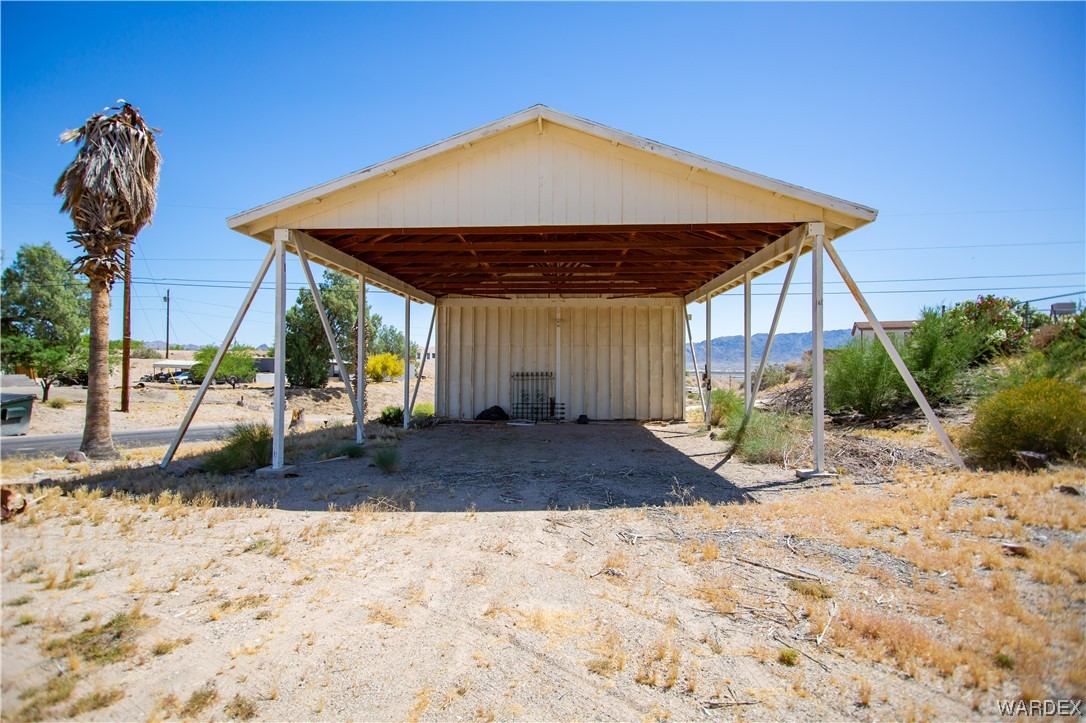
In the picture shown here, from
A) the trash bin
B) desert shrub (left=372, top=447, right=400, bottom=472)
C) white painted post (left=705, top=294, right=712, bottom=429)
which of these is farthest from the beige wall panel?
the trash bin

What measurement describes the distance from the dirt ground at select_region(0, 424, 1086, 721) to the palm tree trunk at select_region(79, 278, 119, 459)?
395cm

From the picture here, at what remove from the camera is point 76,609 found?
3.53 m

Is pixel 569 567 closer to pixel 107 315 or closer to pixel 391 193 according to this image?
pixel 391 193

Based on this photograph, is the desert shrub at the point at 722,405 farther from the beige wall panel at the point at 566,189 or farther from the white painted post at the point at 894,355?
the beige wall panel at the point at 566,189

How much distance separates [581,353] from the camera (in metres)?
17.0

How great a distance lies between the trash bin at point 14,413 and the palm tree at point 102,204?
7.33 metres

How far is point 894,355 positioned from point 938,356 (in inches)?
227

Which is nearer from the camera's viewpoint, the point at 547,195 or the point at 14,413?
the point at 547,195

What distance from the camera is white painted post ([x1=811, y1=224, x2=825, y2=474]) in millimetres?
7980

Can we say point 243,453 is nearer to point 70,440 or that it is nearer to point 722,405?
point 70,440

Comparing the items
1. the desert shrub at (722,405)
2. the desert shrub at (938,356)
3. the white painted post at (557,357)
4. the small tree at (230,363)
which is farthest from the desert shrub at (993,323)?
the small tree at (230,363)

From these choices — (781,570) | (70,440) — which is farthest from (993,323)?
(70,440)

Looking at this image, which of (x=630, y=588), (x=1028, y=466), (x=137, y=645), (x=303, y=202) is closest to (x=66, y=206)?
(x=303, y=202)

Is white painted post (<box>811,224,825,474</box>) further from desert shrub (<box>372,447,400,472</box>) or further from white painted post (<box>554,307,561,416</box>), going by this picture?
white painted post (<box>554,307,561,416</box>)
